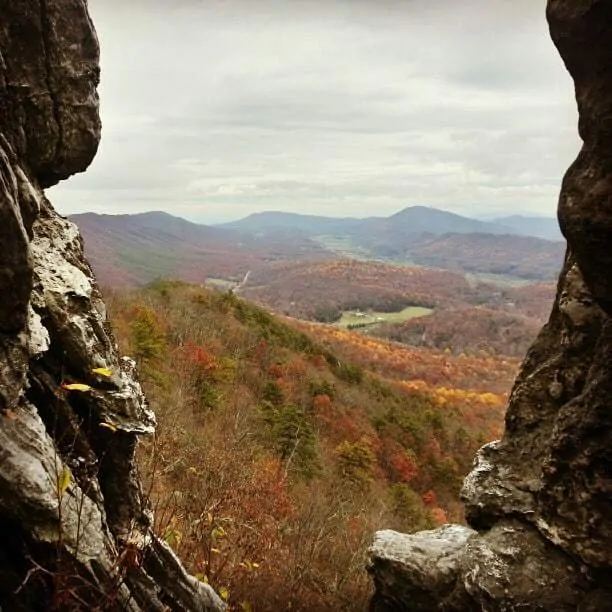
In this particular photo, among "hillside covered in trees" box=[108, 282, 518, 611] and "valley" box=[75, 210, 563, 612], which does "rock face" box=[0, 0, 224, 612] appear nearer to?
"hillside covered in trees" box=[108, 282, 518, 611]

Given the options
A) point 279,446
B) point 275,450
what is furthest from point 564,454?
point 275,450

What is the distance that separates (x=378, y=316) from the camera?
6491 inches

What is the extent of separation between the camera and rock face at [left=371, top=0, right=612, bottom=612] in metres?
5.40

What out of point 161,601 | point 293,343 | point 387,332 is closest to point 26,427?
point 161,601

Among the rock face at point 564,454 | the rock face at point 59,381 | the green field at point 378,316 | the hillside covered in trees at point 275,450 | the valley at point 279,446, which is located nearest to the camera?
the rock face at point 59,381

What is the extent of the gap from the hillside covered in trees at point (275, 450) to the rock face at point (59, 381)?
33.8 inches

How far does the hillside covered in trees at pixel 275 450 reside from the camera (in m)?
10.2

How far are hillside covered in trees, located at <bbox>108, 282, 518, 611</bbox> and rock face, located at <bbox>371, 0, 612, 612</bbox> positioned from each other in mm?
2671

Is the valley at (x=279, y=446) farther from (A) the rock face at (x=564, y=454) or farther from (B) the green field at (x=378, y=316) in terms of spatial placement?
(B) the green field at (x=378, y=316)

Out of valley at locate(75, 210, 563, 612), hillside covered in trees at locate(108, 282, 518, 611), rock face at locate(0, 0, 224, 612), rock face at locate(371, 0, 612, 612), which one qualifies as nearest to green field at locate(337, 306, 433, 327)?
valley at locate(75, 210, 563, 612)

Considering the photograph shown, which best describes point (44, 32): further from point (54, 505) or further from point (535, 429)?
point (535, 429)

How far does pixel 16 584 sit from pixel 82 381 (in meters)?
2.05

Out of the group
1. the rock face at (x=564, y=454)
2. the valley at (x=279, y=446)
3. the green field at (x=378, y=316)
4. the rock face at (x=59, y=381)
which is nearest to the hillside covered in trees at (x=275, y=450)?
the valley at (x=279, y=446)

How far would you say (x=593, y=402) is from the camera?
6.13m
